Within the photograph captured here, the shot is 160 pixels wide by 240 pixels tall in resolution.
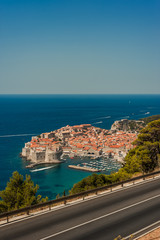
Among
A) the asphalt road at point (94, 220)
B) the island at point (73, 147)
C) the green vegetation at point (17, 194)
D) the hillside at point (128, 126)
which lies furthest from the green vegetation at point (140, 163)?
the hillside at point (128, 126)

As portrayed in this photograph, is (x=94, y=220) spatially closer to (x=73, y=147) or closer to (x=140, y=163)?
(x=140, y=163)

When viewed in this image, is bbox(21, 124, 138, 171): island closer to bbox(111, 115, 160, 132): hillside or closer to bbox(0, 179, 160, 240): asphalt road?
bbox(111, 115, 160, 132): hillside

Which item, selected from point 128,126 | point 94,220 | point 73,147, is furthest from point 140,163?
point 128,126

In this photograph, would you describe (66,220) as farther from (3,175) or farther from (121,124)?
(121,124)

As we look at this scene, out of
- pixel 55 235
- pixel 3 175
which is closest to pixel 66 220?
pixel 55 235

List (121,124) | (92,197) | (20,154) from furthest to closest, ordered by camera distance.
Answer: (121,124)
(20,154)
(92,197)

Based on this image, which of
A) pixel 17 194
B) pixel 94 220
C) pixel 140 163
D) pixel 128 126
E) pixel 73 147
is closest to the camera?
pixel 94 220

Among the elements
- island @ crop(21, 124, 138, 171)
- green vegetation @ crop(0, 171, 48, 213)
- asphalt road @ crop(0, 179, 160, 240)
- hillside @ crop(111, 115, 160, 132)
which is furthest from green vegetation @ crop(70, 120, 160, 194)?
hillside @ crop(111, 115, 160, 132)
